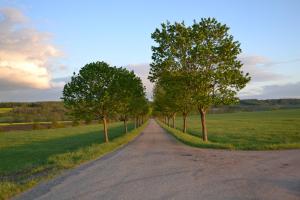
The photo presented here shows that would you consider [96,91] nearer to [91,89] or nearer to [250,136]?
[91,89]

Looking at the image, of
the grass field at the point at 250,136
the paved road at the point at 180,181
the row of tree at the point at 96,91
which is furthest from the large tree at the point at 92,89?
the paved road at the point at 180,181

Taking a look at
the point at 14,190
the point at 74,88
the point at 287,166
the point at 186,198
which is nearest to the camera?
the point at 186,198

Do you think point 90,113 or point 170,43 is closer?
point 170,43

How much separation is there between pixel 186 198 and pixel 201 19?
2333cm

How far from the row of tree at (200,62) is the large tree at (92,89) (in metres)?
5.71

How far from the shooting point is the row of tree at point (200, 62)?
29.0 metres

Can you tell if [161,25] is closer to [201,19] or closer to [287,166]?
[201,19]

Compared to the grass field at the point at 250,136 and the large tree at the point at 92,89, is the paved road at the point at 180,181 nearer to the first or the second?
the grass field at the point at 250,136

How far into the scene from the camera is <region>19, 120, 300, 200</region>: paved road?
376 inches

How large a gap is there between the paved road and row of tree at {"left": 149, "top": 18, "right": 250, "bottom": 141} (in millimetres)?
13448

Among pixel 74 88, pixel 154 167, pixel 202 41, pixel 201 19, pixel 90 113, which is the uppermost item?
pixel 201 19

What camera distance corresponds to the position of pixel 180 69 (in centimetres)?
3064

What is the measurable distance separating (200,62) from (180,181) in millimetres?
19183

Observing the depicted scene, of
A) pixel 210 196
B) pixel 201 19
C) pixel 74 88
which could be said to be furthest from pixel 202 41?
pixel 210 196
